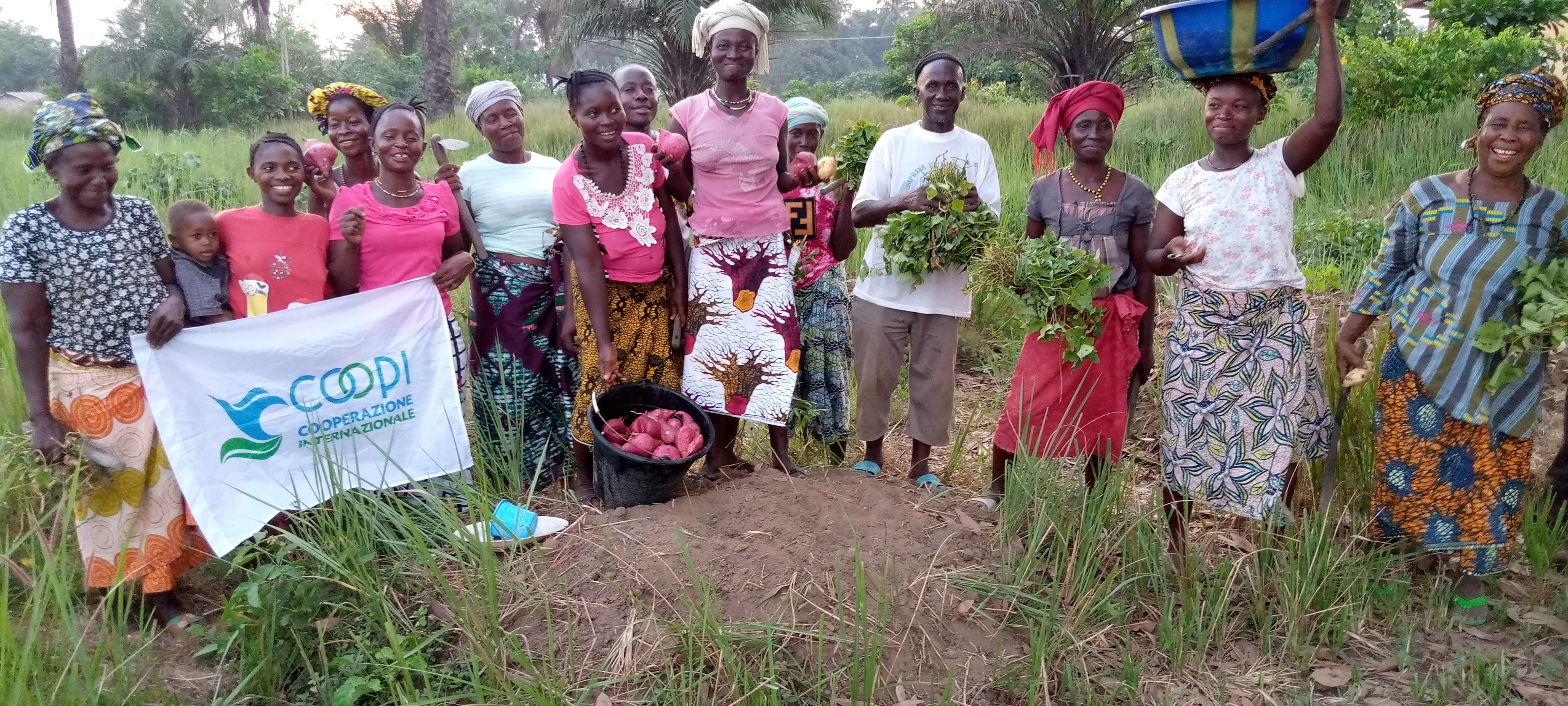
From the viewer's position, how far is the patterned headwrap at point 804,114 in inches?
167

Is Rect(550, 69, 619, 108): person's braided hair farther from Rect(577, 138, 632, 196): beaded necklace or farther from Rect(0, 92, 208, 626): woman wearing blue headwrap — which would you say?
Rect(0, 92, 208, 626): woman wearing blue headwrap

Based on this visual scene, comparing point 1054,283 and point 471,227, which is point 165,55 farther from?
point 1054,283

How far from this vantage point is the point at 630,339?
147 inches

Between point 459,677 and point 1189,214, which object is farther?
point 1189,214

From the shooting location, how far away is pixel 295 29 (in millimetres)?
32750

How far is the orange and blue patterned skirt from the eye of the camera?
10.6 feet

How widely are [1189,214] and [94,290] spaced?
11.7 ft

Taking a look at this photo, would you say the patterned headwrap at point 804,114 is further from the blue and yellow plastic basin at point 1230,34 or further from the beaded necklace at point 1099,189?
the blue and yellow plastic basin at point 1230,34

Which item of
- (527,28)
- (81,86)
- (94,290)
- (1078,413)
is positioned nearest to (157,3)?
(81,86)

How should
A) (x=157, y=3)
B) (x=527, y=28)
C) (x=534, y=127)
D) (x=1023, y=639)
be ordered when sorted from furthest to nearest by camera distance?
(x=527, y=28), (x=157, y=3), (x=534, y=127), (x=1023, y=639)

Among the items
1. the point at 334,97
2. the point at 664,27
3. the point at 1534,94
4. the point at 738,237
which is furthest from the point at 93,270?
the point at 664,27

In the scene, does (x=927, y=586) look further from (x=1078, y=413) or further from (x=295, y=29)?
(x=295, y=29)

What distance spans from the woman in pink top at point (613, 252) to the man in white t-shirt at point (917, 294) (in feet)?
2.59

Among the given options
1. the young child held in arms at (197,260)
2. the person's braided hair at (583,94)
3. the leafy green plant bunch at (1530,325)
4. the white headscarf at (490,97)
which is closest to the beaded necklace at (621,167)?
the person's braided hair at (583,94)
